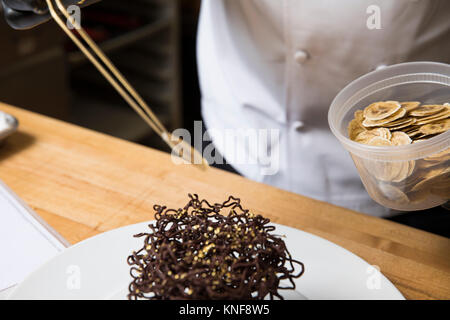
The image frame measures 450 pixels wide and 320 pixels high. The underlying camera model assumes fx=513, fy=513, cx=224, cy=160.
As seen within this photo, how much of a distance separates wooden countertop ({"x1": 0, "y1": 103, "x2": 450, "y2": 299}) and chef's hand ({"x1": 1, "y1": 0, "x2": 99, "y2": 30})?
0.62 ft

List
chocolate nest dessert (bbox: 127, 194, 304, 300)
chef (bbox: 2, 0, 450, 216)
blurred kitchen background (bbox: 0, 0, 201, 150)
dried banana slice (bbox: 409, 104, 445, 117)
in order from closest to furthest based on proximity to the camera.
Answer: chocolate nest dessert (bbox: 127, 194, 304, 300) < dried banana slice (bbox: 409, 104, 445, 117) < chef (bbox: 2, 0, 450, 216) < blurred kitchen background (bbox: 0, 0, 201, 150)

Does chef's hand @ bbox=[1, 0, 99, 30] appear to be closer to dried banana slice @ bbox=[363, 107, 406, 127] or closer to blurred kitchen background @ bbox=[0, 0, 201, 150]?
dried banana slice @ bbox=[363, 107, 406, 127]

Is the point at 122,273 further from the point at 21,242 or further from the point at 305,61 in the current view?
the point at 305,61

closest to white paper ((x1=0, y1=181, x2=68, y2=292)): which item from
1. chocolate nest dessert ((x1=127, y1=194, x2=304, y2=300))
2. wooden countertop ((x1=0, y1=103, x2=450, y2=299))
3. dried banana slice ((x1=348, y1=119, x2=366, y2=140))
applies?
wooden countertop ((x1=0, y1=103, x2=450, y2=299))

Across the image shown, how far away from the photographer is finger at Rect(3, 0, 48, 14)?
0.50 meters

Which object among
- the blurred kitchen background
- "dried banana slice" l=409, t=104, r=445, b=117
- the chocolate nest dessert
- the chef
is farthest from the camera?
the blurred kitchen background

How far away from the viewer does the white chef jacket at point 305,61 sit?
0.66 metres

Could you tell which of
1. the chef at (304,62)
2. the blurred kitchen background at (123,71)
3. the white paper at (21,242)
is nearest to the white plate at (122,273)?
the white paper at (21,242)

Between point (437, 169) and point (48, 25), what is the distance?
1227 millimetres

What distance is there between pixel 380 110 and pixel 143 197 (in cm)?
29

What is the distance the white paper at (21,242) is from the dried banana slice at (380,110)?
1.08ft

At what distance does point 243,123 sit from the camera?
2.69 ft
